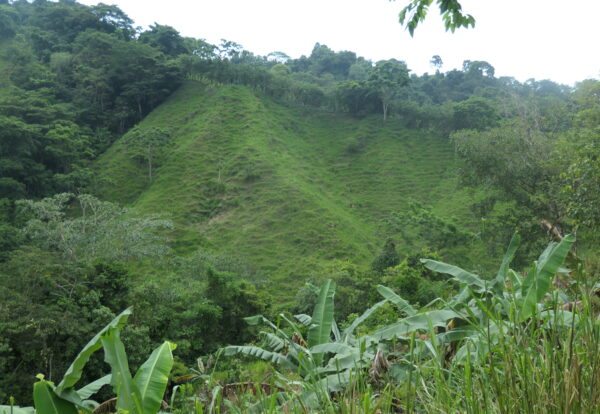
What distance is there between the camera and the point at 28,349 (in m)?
9.94

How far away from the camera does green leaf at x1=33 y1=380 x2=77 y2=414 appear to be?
210 cm

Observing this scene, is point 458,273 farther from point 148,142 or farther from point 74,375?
point 148,142

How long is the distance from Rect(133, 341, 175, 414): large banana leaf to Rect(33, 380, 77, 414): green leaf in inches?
14.5

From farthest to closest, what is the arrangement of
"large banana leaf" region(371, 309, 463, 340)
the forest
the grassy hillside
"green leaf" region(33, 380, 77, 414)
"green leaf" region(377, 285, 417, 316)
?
the grassy hillside < "green leaf" region(377, 285, 417, 316) < "large banana leaf" region(371, 309, 463, 340) < "green leaf" region(33, 380, 77, 414) < the forest

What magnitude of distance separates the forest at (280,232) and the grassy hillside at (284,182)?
231 millimetres

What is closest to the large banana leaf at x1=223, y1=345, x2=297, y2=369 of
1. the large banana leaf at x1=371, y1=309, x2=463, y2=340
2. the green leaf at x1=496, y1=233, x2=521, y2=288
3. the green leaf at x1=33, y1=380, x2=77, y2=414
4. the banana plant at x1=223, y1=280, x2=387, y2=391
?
the banana plant at x1=223, y1=280, x2=387, y2=391

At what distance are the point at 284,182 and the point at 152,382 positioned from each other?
32600 millimetres

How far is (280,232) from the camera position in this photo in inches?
1172

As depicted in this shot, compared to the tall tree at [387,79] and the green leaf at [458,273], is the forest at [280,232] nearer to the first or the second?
the green leaf at [458,273]

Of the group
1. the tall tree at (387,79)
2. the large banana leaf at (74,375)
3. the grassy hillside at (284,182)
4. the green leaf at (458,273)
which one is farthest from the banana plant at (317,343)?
the tall tree at (387,79)

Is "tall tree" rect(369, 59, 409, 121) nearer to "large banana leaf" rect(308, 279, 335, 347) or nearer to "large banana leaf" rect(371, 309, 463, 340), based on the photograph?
"large banana leaf" rect(308, 279, 335, 347)

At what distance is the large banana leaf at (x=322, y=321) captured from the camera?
8.83 ft

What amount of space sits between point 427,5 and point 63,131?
38227 millimetres

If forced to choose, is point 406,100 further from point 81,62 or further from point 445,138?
point 81,62
